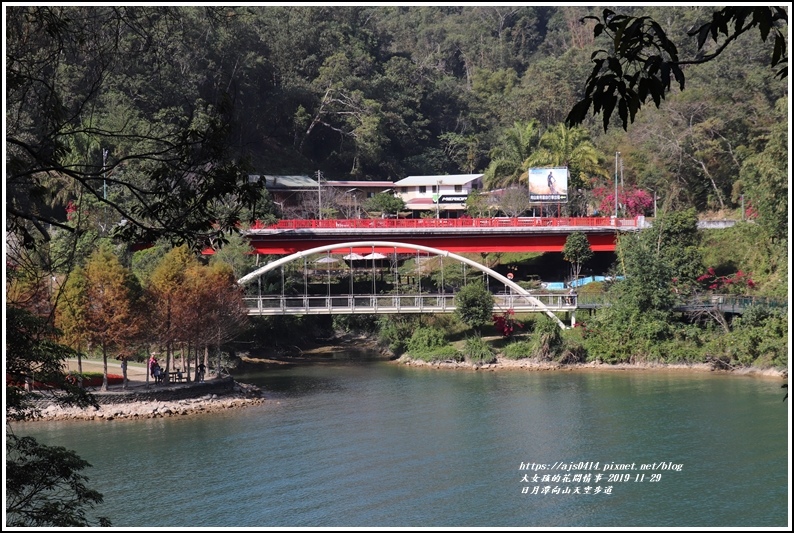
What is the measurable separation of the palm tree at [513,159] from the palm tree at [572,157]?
63.7 inches

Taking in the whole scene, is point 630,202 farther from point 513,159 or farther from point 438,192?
point 438,192

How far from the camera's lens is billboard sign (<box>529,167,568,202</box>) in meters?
46.7

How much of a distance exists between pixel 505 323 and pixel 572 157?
58.8 feet

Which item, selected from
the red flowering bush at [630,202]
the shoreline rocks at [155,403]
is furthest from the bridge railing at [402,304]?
the red flowering bush at [630,202]

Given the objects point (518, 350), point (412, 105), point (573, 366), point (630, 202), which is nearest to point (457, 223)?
point (518, 350)

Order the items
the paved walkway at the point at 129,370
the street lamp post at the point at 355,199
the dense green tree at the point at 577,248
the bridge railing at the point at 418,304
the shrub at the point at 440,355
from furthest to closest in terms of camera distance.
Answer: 1. the street lamp post at the point at 355,199
2. the dense green tree at the point at 577,248
3. the bridge railing at the point at 418,304
4. the shrub at the point at 440,355
5. the paved walkway at the point at 129,370

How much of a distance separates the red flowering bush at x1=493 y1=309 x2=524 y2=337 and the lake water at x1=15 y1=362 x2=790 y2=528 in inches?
232

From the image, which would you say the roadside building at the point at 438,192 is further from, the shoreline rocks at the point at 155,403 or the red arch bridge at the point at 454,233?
the shoreline rocks at the point at 155,403

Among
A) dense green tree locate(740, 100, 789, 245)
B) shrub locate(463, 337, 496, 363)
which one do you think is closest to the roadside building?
shrub locate(463, 337, 496, 363)

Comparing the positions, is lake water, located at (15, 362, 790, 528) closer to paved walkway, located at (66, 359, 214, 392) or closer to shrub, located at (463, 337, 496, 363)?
paved walkway, located at (66, 359, 214, 392)

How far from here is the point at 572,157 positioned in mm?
53594

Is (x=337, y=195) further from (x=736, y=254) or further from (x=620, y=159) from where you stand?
(x=736, y=254)

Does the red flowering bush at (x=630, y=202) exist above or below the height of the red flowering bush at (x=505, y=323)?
above

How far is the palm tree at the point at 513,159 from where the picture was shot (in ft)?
184
